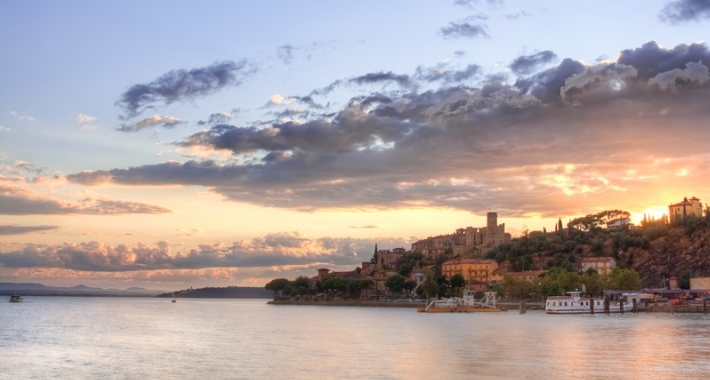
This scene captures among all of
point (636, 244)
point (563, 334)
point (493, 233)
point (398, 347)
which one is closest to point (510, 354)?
point (398, 347)

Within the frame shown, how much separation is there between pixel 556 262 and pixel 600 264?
14.6 m

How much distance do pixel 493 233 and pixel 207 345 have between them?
148 metres

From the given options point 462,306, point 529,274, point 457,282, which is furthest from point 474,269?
point 462,306

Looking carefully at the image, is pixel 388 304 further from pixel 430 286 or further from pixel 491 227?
pixel 491 227

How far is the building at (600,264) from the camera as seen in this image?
141 metres

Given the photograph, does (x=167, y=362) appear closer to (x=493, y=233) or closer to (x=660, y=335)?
(x=660, y=335)

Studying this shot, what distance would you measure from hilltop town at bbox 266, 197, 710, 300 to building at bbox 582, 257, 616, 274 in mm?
186

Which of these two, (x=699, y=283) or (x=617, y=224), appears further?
(x=617, y=224)

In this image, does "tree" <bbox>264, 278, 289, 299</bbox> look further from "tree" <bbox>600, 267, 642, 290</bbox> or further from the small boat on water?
"tree" <bbox>600, 267, 642, 290</bbox>

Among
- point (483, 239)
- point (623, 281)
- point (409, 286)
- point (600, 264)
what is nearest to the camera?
point (623, 281)

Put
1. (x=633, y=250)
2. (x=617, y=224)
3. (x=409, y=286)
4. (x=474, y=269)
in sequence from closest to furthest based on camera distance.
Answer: (x=633, y=250) < (x=409, y=286) < (x=474, y=269) < (x=617, y=224)

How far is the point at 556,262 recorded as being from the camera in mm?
156625

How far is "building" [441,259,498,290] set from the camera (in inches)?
6378

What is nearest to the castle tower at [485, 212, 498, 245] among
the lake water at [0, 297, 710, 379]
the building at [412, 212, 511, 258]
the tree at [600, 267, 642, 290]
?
the building at [412, 212, 511, 258]
